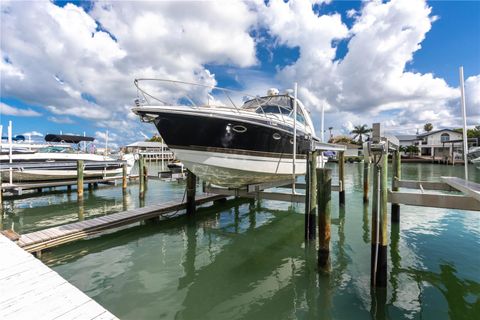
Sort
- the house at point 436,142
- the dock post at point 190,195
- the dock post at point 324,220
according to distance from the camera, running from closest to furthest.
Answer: the dock post at point 324,220 → the dock post at point 190,195 → the house at point 436,142

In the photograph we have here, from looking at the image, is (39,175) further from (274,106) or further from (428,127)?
(428,127)

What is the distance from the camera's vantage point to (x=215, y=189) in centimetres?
977

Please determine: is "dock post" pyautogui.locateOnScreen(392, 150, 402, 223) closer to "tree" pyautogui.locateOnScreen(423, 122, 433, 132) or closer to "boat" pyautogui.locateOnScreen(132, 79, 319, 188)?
"boat" pyautogui.locateOnScreen(132, 79, 319, 188)

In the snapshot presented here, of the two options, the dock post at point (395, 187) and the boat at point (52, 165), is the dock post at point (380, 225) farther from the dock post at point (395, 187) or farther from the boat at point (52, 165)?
the boat at point (52, 165)

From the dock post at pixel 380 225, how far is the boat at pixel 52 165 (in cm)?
1572

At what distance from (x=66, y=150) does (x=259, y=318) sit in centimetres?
1916

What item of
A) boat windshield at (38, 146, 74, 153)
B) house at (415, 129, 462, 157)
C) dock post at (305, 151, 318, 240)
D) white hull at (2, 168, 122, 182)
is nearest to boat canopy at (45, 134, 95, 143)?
boat windshield at (38, 146, 74, 153)

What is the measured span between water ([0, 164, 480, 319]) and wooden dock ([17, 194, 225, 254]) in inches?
12.7

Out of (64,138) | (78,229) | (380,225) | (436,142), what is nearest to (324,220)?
(380,225)

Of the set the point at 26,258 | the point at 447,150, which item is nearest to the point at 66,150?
the point at 26,258

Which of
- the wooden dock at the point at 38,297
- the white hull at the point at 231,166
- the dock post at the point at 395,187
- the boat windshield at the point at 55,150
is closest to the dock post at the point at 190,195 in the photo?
the white hull at the point at 231,166

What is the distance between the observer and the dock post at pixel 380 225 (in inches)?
200

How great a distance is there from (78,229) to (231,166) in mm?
4481

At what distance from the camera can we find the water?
4.59 m
